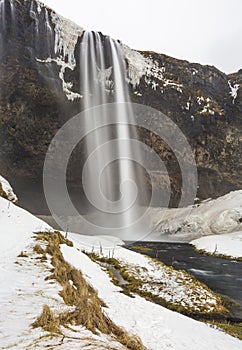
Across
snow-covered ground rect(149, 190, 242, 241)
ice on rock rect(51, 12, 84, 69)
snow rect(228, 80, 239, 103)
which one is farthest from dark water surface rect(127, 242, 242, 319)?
snow rect(228, 80, 239, 103)

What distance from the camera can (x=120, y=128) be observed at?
41031mm

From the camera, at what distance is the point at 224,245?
93.9ft

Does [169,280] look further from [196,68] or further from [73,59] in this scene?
[196,68]

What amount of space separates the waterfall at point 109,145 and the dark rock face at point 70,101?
5.65 feet

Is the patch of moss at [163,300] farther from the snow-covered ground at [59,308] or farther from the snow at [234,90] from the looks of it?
the snow at [234,90]

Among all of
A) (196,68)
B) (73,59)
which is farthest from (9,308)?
(196,68)

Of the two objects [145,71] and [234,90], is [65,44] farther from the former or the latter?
[234,90]

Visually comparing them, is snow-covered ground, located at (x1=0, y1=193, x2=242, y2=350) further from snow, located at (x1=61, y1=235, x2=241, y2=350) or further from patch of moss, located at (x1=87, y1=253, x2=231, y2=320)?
patch of moss, located at (x1=87, y1=253, x2=231, y2=320)

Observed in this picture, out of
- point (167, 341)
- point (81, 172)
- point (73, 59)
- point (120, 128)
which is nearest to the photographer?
point (167, 341)

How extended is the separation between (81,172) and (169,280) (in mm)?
32185

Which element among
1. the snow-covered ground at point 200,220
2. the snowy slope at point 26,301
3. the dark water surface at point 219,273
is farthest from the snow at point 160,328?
the snow-covered ground at point 200,220

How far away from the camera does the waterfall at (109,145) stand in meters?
36.7

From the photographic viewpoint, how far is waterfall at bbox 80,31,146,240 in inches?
1446

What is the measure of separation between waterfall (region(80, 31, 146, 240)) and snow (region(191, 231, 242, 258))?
12297 millimetres
